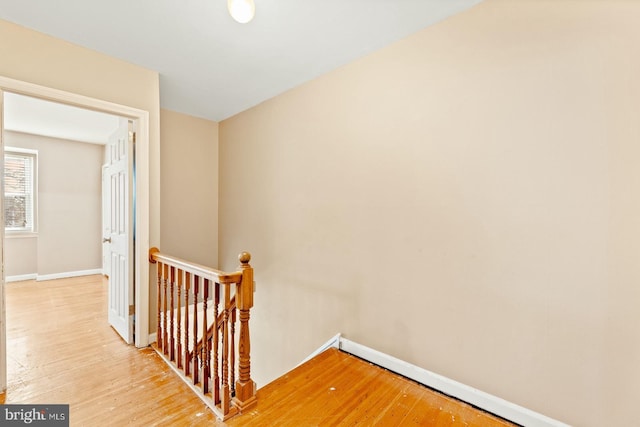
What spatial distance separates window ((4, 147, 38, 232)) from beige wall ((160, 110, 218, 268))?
3153 mm

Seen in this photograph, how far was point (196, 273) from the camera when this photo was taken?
6.26 feet

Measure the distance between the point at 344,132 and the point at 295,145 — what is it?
618 millimetres

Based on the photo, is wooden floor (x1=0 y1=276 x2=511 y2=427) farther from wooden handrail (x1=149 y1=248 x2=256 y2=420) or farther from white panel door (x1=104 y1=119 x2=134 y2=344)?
white panel door (x1=104 y1=119 x2=134 y2=344)

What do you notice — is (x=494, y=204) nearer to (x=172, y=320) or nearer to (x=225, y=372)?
(x=225, y=372)

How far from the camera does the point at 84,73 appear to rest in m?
2.12

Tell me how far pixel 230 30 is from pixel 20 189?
5149 millimetres

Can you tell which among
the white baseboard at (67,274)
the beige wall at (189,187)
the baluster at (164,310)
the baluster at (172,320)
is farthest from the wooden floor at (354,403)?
the white baseboard at (67,274)

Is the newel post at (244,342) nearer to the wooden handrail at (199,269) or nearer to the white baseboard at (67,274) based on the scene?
the wooden handrail at (199,269)

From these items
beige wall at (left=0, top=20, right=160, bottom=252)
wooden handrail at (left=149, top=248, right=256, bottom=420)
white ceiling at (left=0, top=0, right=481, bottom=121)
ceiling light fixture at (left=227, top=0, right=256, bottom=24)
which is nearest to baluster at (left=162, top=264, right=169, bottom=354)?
wooden handrail at (left=149, top=248, right=256, bottom=420)

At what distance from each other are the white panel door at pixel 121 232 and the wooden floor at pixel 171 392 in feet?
0.79

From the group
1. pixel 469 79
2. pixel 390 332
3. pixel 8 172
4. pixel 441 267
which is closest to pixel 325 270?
pixel 390 332

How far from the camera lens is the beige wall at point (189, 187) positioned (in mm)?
3275

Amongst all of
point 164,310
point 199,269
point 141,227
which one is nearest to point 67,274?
point 141,227

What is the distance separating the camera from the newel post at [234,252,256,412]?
1.61 metres
